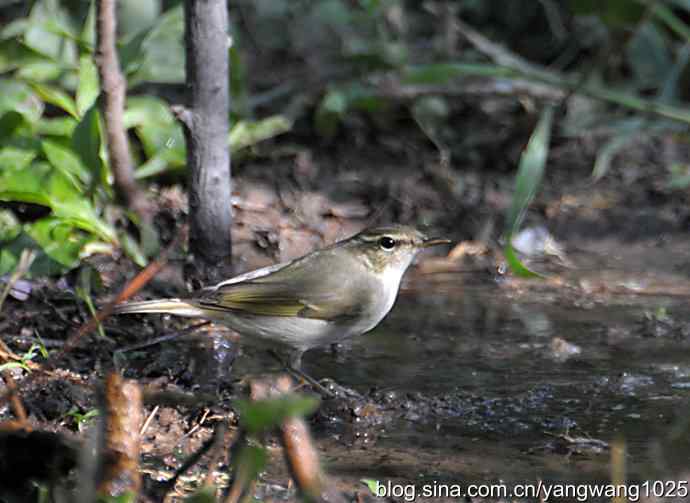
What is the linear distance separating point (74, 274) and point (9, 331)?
0.72 m

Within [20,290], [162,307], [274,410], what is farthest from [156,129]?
[274,410]

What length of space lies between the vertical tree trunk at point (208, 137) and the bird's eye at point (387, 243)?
0.76 metres

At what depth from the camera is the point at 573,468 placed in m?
3.85

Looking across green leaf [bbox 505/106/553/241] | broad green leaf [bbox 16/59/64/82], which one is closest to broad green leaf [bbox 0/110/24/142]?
broad green leaf [bbox 16/59/64/82]

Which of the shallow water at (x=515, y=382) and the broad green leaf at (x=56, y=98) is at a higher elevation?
the broad green leaf at (x=56, y=98)

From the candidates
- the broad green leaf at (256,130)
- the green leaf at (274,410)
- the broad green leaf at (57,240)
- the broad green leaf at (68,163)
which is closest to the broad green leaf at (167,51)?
the broad green leaf at (256,130)

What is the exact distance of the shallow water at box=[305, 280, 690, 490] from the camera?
3910mm

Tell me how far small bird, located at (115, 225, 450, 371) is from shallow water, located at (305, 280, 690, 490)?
0.25 meters

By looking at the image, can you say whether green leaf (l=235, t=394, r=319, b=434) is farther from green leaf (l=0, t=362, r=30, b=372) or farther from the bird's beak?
the bird's beak

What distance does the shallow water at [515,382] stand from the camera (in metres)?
3.91

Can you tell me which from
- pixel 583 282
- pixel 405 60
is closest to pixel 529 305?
pixel 583 282

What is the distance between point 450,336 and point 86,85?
2.46m

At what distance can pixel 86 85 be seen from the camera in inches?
241

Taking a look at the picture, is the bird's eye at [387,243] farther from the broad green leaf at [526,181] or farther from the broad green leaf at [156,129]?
the broad green leaf at [156,129]
